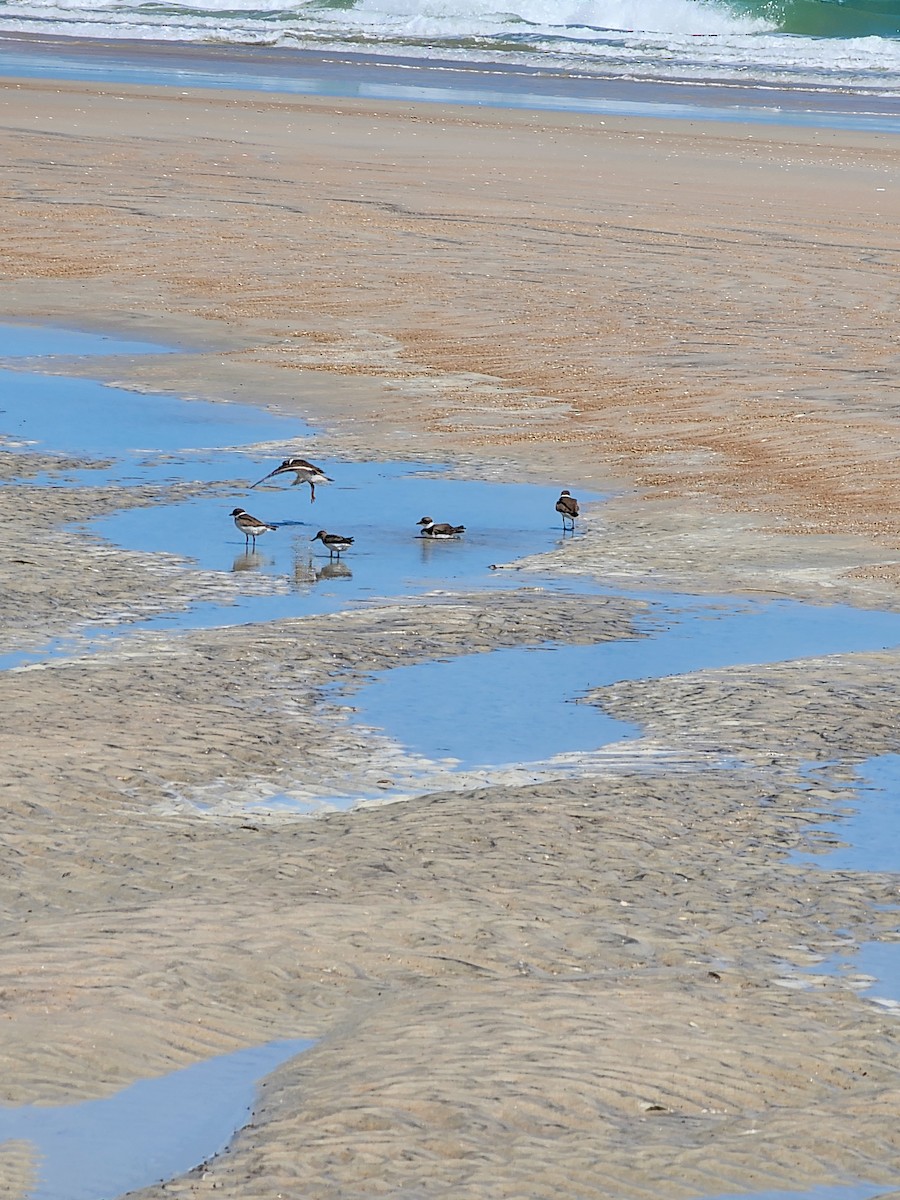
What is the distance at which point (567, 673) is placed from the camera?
8.41 m

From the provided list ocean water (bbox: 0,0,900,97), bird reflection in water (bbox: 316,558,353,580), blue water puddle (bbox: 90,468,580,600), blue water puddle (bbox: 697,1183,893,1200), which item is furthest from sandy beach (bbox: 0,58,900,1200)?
ocean water (bbox: 0,0,900,97)

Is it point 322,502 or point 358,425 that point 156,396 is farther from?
point 322,502

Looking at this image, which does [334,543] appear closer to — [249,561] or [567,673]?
[249,561]

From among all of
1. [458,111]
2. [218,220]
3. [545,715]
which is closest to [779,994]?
[545,715]

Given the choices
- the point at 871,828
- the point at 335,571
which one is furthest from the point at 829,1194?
the point at 335,571

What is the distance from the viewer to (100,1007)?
5062 mm

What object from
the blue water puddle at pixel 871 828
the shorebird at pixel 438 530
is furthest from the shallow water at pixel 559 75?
the blue water puddle at pixel 871 828

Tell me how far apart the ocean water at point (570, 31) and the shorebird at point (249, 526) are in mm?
43715

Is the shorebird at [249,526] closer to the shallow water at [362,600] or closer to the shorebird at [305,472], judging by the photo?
the shallow water at [362,600]

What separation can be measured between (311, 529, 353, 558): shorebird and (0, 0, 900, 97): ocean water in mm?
43786

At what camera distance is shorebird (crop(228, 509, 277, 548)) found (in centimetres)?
1035

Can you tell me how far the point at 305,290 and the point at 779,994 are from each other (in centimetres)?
1436

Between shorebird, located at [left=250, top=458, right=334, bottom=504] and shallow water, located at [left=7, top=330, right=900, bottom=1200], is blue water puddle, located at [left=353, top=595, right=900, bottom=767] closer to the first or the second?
shallow water, located at [left=7, top=330, right=900, bottom=1200]

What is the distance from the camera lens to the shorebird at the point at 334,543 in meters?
10.2
